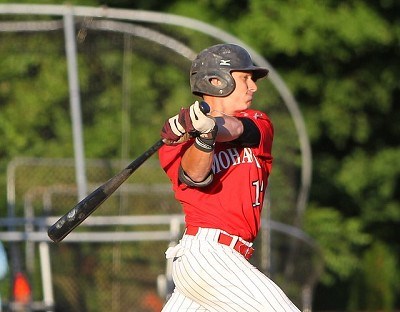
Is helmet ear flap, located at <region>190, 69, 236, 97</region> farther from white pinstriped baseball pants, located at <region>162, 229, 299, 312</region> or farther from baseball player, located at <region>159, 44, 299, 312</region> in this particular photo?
white pinstriped baseball pants, located at <region>162, 229, 299, 312</region>

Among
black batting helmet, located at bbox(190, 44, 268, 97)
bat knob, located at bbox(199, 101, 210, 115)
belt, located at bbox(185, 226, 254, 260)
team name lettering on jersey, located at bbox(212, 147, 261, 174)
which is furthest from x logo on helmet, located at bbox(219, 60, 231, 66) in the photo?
belt, located at bbox(185, 226, 254, 260)

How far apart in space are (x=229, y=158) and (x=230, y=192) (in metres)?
0.17

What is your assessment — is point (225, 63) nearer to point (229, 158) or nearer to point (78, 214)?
point (229, 158)

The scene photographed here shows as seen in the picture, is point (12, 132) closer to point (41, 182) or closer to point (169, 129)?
point (41, 182)

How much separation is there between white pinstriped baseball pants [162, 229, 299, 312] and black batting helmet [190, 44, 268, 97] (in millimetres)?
736

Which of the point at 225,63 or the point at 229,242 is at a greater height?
the point at 225,63

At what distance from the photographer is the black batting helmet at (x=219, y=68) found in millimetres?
6484

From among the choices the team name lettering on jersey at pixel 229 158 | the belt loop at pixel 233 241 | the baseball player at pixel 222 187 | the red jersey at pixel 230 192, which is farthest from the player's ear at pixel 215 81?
the belt loop at pixel 233 241

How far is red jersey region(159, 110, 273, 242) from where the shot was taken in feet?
20.8

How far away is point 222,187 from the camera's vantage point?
636cm

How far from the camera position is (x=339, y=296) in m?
18.6

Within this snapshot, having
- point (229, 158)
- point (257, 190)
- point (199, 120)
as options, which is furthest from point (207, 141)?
point (257, 190)

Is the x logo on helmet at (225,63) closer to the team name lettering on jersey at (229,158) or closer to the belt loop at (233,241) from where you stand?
the team name lettering on jersey at (229,158)

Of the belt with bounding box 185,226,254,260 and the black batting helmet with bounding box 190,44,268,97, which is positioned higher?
the black batting helmet with bounding box 190,44,268,97
